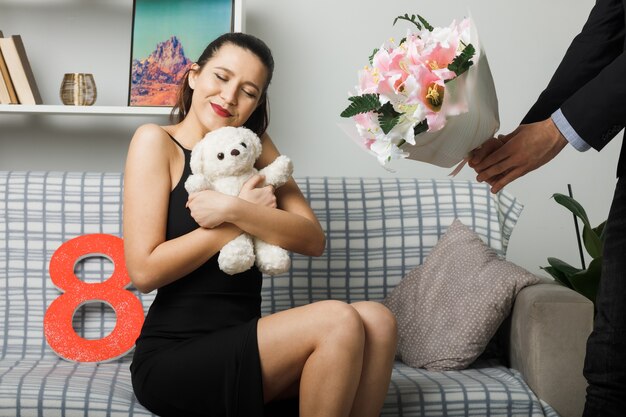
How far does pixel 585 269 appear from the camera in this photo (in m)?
2.37

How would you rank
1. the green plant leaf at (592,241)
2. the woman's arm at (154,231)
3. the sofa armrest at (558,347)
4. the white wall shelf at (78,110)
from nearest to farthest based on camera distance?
the woman's arm at (154,231) → the sofa armrest at (558,347) → the green plant leaf at (592,241) → the white wall shelf at (78,110)

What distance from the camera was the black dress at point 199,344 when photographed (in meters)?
1.58

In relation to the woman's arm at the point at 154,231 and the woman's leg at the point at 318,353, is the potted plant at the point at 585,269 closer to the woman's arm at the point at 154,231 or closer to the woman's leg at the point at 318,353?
the woman's leg at the point at 318,353

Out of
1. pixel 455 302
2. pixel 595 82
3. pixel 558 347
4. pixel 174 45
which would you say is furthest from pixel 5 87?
pixel 595 82

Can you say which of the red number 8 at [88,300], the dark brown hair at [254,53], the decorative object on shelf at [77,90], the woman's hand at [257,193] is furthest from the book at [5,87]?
the woman's hand at [257,193]

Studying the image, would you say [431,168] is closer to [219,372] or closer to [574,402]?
[574,402]

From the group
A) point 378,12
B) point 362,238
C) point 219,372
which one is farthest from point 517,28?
point 219,372

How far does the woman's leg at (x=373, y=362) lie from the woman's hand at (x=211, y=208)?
34 cm

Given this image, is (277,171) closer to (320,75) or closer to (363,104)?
(363,104)

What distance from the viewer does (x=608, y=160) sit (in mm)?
3010

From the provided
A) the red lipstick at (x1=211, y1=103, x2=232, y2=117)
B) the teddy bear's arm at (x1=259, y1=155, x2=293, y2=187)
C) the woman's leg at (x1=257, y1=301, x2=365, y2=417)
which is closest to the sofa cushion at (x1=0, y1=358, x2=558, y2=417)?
the woman's leg at (x1=257, y1=301, x2=365, y2=417)

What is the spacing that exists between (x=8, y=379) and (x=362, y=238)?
1.03 meters

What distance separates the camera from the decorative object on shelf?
8.55 ft

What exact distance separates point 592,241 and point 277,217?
1153 mm
